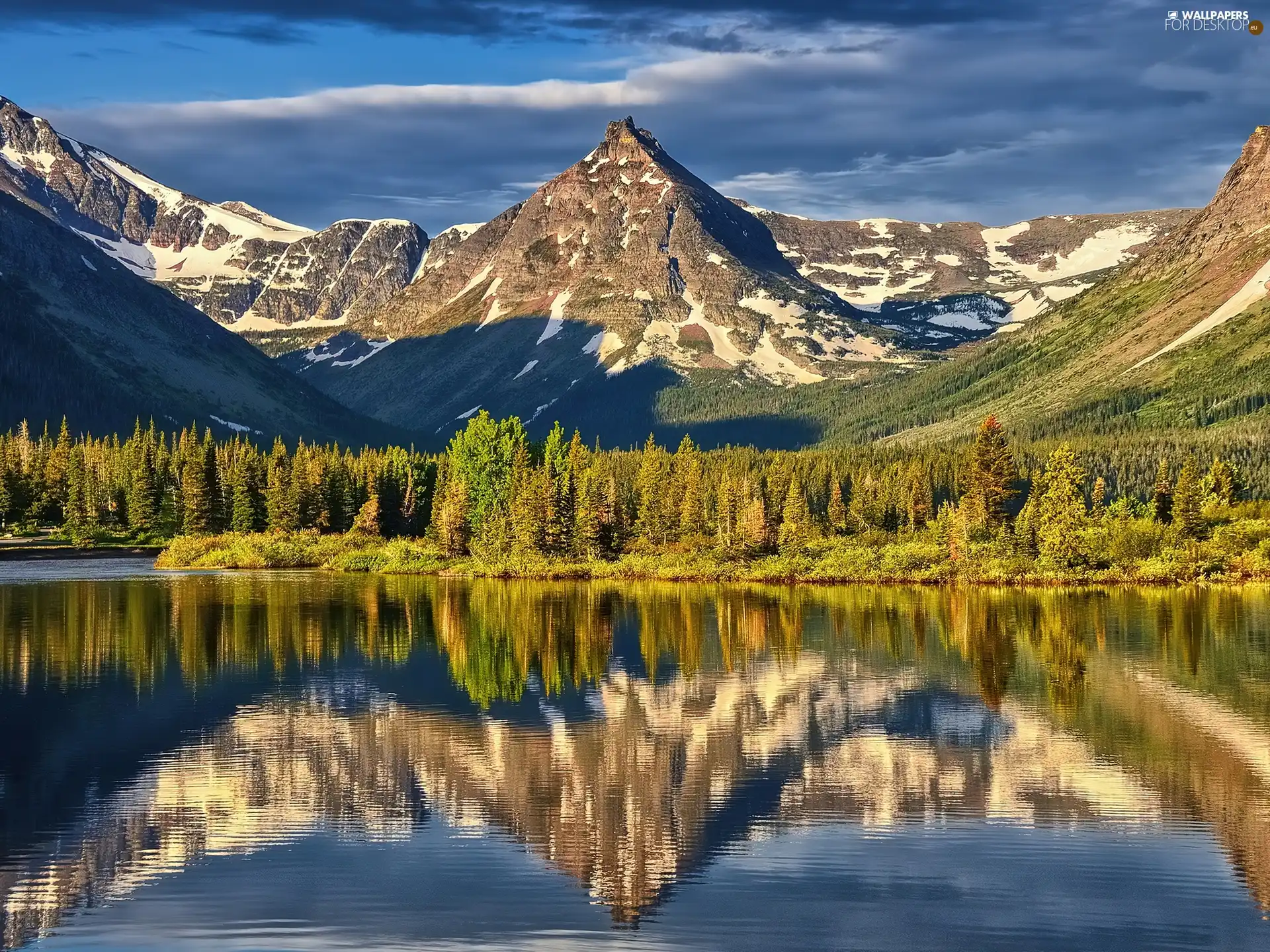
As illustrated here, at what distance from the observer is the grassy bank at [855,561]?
124000 millimetres

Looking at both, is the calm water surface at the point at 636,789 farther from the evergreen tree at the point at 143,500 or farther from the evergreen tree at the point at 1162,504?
the evergreen tree at the point at 143,500

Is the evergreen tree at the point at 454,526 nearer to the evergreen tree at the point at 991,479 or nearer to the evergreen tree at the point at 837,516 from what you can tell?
the evergreen tree at the point at 837,516

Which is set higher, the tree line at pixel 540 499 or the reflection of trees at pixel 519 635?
the tree line at pixel 540 499

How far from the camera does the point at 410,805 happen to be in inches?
1742

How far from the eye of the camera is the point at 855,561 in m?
135

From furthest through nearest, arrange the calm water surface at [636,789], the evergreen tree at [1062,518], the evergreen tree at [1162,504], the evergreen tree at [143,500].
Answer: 1. the evergreen tree at [143,500]
2. the evergreen tree at [1162,504]
3. the evergreen tree at [1062,518]
4. the calm water surface at [636,789]

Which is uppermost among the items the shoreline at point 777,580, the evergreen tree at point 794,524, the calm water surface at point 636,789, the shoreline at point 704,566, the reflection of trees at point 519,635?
the evergreen tree at point 794,524

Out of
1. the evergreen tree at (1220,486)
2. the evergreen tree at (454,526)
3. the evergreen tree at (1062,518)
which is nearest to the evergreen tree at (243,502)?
the evergreen tree at (454,526)

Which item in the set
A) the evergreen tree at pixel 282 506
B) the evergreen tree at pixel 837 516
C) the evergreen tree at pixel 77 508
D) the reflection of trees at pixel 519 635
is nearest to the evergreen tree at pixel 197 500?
the evergreen tree at pixel 282 506

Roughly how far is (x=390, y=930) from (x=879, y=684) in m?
37.8

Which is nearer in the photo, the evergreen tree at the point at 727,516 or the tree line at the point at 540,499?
the tree line at the point at 540,499

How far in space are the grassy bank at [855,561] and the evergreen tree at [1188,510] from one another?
2.19 m

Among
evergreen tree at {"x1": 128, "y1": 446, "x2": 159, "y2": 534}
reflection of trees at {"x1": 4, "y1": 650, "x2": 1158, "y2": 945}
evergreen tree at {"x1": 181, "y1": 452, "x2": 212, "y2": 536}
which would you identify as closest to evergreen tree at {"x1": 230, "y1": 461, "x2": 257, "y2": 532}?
evergreen tree at {"x1": 181, "y1": 452, "x2": 212, "y2": 536}

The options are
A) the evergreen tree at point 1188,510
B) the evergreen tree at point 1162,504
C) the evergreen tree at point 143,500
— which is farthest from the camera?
the evergreen tree at point 143,500
